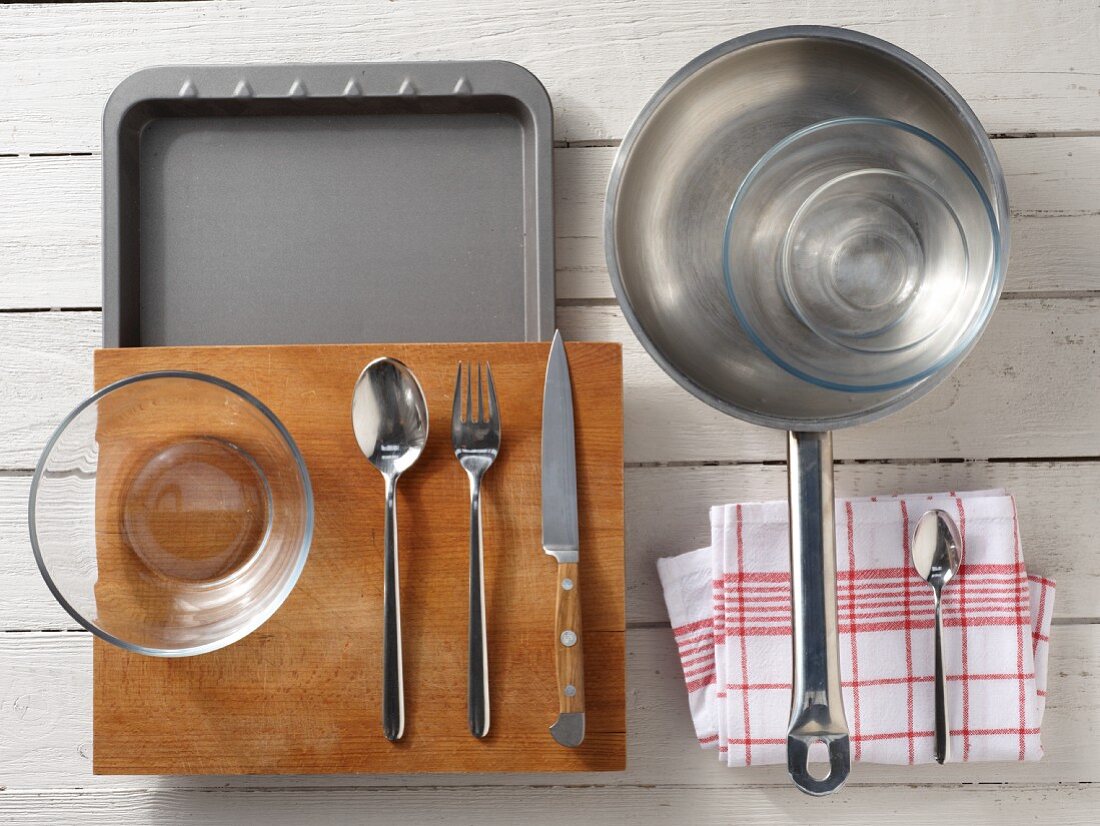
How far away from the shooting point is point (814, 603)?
0.43 m

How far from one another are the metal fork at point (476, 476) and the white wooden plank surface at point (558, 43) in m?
0.18

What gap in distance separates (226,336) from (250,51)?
0.18m

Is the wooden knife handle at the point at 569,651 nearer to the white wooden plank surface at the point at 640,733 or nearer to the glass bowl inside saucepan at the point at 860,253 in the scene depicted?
the white wooden plank surface at the point at 640,733

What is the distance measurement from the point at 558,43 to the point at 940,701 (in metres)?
0.44

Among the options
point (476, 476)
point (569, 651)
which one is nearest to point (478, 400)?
point (476, 476)

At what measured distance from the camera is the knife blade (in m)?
0.46

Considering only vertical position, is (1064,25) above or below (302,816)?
above

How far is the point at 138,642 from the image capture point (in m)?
0.46

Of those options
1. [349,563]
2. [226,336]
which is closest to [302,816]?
[349,563]

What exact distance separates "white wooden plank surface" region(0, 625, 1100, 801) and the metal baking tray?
201 millimetres

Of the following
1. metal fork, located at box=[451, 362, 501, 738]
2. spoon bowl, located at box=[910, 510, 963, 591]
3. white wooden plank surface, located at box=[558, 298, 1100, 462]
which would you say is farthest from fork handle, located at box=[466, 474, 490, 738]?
spoon bowl, located at box=[910, 510, 963, 591]

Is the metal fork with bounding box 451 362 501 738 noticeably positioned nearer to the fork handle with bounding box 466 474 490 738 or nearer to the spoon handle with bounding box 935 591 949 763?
the fork handle with bounding box 466 474 490 738

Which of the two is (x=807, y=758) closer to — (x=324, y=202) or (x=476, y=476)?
(x=476, y=476)

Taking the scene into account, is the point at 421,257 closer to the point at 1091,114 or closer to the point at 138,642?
the point at 138,642
